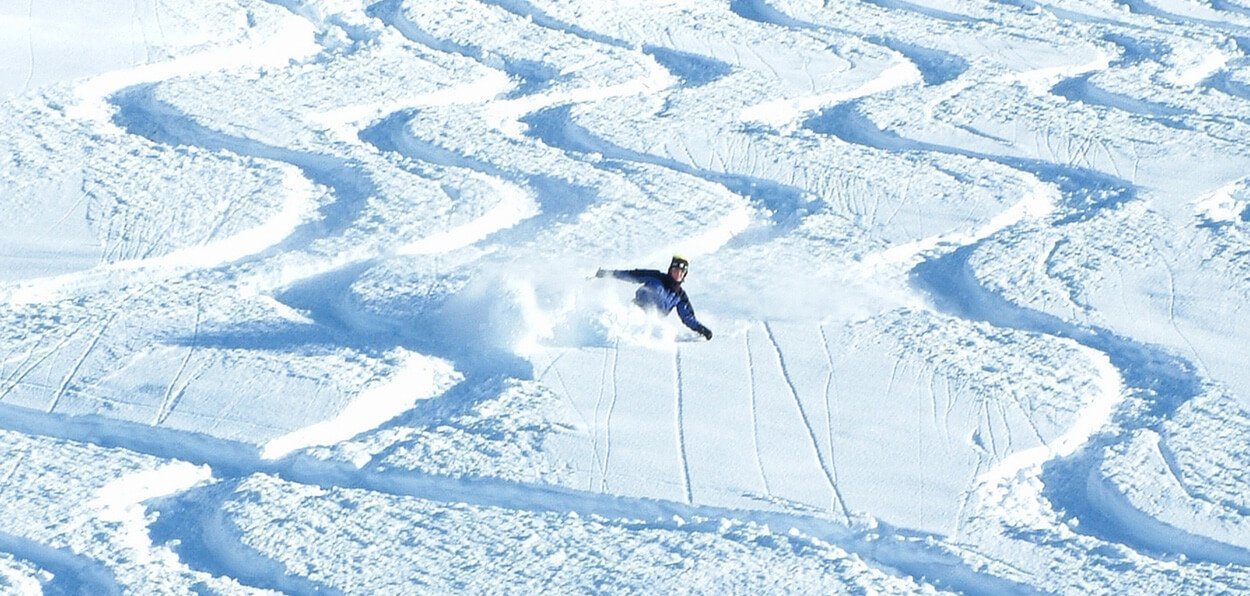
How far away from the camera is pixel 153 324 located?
632 cm

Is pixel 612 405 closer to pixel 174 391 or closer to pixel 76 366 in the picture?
pixel 174 391

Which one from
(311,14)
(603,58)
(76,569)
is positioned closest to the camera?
(76,569)

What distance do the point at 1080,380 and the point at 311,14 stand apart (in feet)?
22.7

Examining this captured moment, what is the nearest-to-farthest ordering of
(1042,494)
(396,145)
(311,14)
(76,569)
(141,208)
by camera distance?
(76,569) → (1042,494) → (141,208) → (396,145) → (311,14)

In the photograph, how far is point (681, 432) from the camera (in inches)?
222

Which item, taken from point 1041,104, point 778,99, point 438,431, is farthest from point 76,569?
point 1041,104

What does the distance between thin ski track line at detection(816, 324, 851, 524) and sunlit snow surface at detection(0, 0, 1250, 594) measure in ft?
0.06

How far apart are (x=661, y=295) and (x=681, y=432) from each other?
86 centimetres

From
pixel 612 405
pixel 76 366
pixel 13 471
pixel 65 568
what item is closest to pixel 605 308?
pixel 612 405

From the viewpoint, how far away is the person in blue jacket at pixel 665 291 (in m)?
6.26

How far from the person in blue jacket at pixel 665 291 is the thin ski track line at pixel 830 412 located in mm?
Result: 505

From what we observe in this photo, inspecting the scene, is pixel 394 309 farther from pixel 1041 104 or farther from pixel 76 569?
pixel 1041 104

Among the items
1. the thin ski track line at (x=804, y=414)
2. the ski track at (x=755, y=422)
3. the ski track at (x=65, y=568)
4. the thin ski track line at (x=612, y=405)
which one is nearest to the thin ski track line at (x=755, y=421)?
the ski track at (x=755, y=422)

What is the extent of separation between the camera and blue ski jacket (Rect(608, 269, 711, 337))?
20.5 feet
